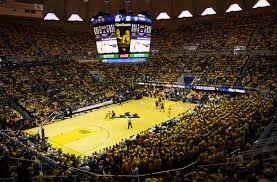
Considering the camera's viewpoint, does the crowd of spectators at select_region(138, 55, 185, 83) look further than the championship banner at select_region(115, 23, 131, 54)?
Yes

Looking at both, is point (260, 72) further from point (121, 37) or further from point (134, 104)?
point (121, 37)

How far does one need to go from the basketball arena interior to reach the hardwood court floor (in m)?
0.12

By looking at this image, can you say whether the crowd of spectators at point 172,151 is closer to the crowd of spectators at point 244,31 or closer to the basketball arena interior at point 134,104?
the basketball arena interior at point 134,104

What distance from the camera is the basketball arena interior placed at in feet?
43.2

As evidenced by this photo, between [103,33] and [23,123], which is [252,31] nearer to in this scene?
[103,33]

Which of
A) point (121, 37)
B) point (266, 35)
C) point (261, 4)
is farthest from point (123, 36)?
point (261, 4)

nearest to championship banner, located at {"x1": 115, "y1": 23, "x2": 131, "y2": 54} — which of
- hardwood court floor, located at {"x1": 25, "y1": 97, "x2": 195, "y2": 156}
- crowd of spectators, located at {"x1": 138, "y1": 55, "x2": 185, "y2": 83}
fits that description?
hardwood court floor, located at {"x1": 25, "y1": 97, "x2": 195, "y2": 156}

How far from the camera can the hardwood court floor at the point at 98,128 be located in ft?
75.8

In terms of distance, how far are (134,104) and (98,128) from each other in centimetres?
1200

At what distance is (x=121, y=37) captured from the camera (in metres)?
25.4

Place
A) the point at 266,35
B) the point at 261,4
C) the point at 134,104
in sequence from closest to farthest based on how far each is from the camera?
the point at 134,104, the point at 266,35, the point at 261,4

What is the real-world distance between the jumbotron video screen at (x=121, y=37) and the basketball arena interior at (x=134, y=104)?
9cm

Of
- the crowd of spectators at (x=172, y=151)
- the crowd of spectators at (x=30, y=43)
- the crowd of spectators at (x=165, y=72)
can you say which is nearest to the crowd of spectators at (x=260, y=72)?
the crowd of spectators at (x=165, y=72)

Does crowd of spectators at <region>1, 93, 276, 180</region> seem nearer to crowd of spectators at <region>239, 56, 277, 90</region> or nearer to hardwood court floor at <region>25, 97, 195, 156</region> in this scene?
hardwood court floor at <region>25, 97, 195, 156</region>
